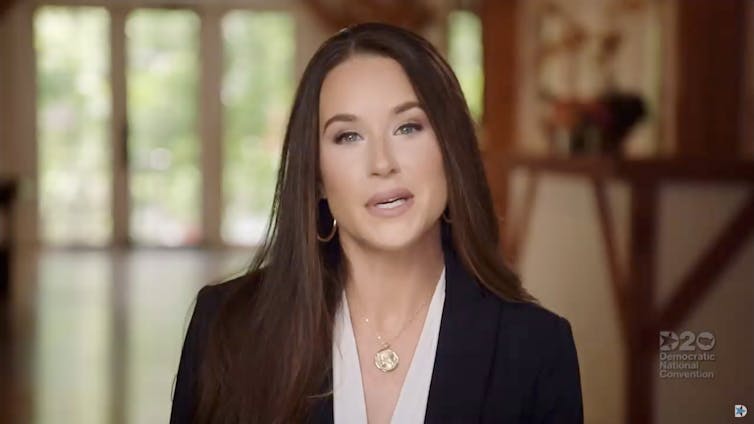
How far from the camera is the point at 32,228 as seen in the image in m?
10.8

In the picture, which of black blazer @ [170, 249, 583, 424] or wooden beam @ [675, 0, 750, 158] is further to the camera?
wooden beam @ [675, 0, 750, 158]

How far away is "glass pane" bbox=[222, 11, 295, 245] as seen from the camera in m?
11.0

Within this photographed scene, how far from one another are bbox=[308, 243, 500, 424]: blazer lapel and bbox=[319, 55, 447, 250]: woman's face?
11 centimetres

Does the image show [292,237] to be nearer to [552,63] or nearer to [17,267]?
[552,63]

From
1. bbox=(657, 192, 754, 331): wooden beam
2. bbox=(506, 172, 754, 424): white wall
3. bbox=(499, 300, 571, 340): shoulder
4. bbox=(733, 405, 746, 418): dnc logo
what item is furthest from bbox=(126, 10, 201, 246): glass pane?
bbox=(499, 300, 571, 340): shoulder

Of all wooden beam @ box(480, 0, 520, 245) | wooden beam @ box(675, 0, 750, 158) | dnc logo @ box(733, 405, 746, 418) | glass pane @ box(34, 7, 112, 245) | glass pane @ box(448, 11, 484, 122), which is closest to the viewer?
dnc logo @ box(733, 405, 746, 418)

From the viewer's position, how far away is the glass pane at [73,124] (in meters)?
10.9

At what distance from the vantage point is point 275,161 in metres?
11.1

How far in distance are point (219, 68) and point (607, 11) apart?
5923mm

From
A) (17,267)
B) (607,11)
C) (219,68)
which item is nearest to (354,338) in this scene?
(607,11)

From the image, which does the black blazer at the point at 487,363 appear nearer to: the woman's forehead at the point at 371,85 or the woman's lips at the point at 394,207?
the woman's lips at the point at 394,207

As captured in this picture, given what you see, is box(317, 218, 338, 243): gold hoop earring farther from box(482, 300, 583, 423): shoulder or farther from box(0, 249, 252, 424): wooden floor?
box(0, 249, 252, 424): wooden floor

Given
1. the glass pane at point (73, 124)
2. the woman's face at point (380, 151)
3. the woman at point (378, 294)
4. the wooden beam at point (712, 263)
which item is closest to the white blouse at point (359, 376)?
the woman at point (378, 294)

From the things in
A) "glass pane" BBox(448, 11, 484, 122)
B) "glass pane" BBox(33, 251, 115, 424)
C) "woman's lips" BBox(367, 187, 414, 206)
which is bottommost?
"glass pane" BBox(33, 251, 115, 424)
